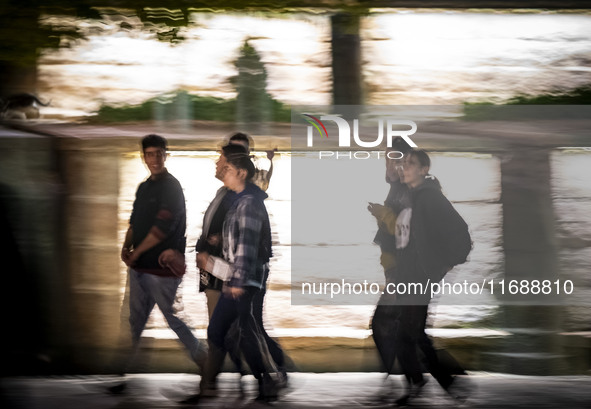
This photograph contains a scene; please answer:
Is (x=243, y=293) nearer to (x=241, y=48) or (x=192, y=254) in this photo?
(x=192, y=254)

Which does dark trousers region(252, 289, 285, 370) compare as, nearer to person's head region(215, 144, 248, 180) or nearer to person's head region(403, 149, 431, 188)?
person's head region(215, 144, 248, 180)

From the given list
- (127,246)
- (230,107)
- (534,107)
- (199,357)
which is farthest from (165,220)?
(534,107)

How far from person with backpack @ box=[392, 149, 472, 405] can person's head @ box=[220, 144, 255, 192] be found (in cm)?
120

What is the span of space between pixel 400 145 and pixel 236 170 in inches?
56.7

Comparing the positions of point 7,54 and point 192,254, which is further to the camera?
point 192,254

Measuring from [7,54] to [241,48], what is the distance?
6.70 ft

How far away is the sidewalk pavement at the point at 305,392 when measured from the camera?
6.25 m

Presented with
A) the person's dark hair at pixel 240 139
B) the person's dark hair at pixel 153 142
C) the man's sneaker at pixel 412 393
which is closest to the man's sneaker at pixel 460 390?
the man's sneaker at pixel 412 393

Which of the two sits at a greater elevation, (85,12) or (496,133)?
(85,12)

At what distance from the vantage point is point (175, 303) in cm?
725

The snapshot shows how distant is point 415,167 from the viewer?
6883mm

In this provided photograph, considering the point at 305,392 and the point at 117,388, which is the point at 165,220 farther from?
the point at 305,392

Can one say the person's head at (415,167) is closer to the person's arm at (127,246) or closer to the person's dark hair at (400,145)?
the person's dark hair at (400,145)

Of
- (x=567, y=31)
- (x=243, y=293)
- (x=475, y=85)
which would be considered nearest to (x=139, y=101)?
(x=243, y=293)
